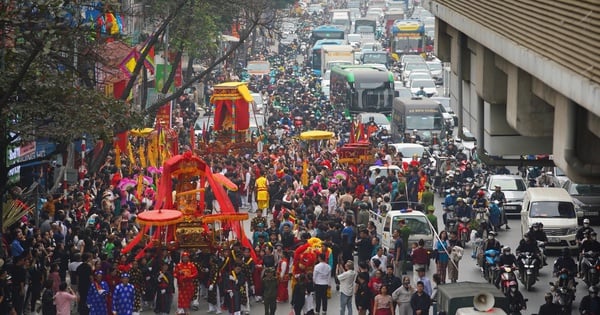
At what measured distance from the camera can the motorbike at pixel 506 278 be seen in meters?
26.4

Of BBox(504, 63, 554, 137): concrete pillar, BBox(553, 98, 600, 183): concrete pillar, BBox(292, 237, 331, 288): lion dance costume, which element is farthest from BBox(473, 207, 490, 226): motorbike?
BBox(553, 98, 600, 183): concrete pillar

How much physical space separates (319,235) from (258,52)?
240 feet

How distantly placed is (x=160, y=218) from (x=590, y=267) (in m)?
7.78

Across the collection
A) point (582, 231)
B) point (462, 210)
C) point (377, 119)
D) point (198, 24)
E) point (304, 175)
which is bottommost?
point (377, 119)

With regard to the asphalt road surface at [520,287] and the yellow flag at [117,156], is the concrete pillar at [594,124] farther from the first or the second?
the yellow flag at [117,156]

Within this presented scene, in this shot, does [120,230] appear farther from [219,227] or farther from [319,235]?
[319,235]

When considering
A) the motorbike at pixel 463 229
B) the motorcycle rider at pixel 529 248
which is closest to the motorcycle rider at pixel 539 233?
the motorcycle rider at pixel 529 248

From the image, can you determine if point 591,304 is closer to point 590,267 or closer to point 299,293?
point 590,267

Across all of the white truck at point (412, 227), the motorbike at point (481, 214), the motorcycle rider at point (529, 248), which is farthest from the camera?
the motorbike at point (481, 214)

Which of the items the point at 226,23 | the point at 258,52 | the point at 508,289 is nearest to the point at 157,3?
the point at 508,289

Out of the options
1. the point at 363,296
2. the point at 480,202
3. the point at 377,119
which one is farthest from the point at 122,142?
the point at 377,119

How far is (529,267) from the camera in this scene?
28906 mm

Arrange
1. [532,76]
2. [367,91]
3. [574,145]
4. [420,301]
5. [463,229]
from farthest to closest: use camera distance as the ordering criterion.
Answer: [367,91]
[463,229]
[420,301]
[532,76]
[574,145]

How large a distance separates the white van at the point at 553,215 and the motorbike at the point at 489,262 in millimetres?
3248
